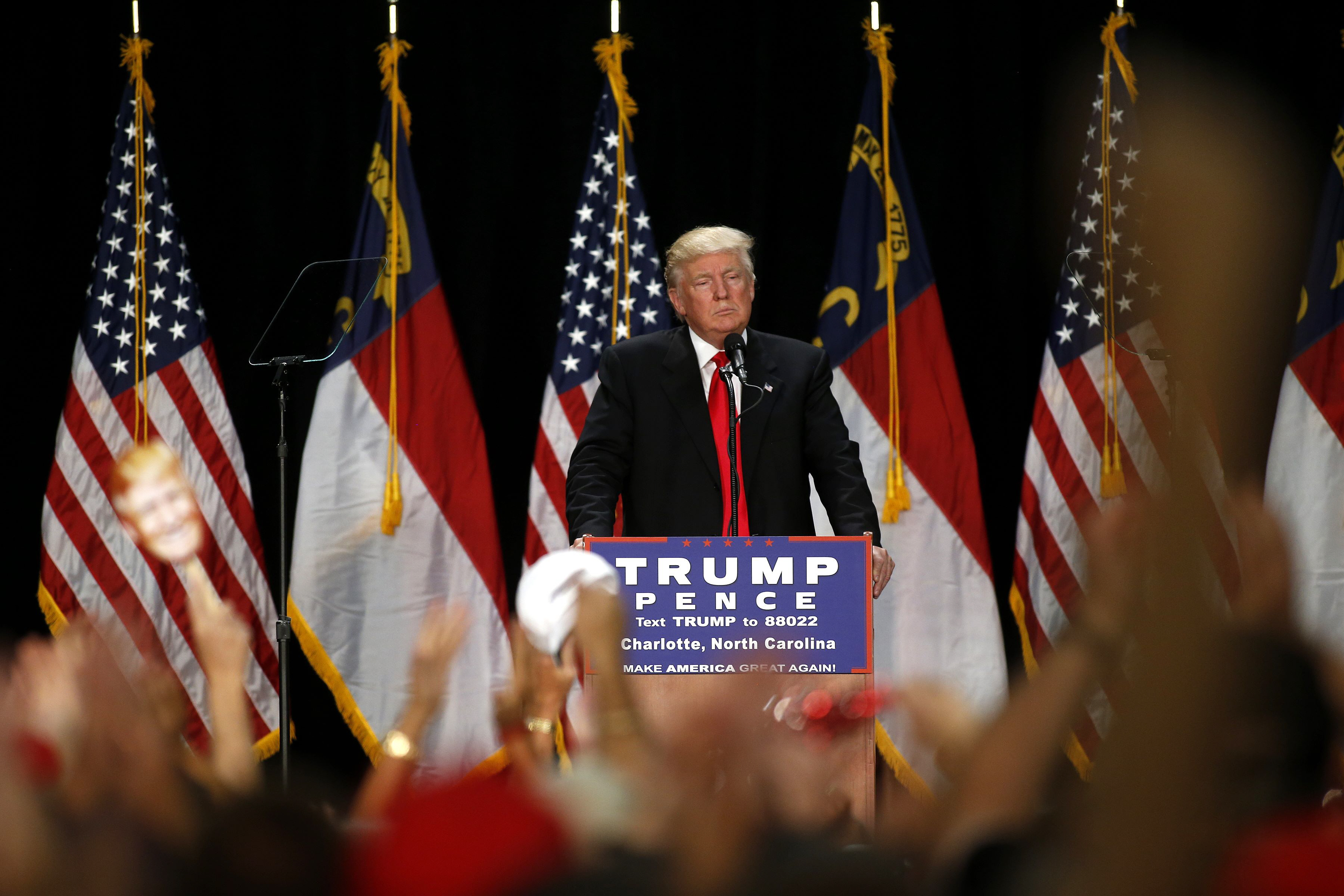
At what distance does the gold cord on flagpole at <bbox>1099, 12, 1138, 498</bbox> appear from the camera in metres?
5.07

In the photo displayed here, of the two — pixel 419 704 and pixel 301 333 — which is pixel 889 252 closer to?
pixel 301 333

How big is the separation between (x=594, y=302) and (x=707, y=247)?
1.62 meters

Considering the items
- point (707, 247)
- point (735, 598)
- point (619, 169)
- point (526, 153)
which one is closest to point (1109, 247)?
point (619, 169)

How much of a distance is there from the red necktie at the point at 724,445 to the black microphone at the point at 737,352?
0.13 metres

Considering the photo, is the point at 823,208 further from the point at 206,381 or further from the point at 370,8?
the point at 206,381

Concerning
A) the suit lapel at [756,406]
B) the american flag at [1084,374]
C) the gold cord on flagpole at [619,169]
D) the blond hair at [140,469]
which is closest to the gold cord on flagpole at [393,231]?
the gold cord on flagpole at [619,169]

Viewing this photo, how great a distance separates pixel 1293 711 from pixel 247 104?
5.34 metres

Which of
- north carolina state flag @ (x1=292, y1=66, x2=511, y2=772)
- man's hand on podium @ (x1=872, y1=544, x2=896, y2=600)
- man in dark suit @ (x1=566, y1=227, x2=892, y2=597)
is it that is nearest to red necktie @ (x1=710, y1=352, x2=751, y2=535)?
man in dark suit @ (x1=566, y1=227, x2=892, y2=597)

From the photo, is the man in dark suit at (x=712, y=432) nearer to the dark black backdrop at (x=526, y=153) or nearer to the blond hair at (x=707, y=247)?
the blond hair at (x=707, y=247)

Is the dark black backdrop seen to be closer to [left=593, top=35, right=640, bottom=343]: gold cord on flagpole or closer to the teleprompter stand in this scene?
[left=593, top=35, right=640, bottom=343]: gold cord on flagpole

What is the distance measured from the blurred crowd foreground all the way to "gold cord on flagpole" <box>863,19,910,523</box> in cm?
404

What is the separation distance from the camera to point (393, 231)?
5219 millimetres

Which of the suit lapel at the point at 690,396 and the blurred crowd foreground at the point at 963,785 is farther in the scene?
the suit lapel at the point at 690,396

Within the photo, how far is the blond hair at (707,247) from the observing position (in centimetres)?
364
